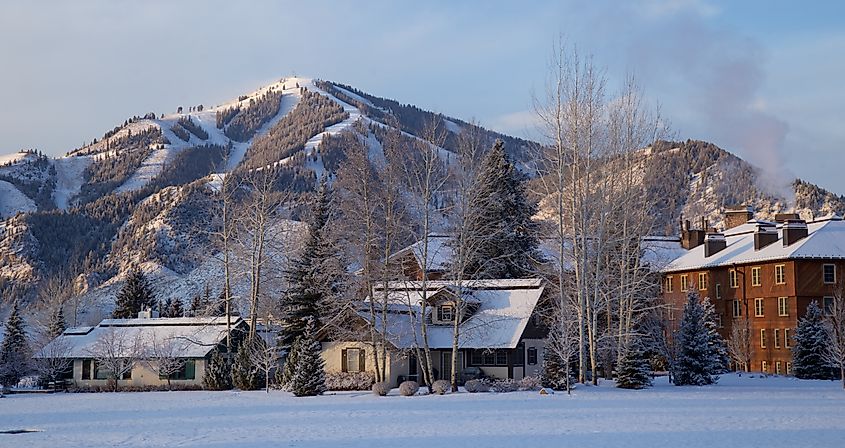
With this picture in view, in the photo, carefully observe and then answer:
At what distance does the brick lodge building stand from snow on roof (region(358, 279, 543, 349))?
34.9 feet

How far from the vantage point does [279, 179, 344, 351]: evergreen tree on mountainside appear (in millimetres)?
44344

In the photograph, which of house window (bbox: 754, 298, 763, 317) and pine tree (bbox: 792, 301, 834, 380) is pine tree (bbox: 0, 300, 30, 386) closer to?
pine tree (bbox: 792, 301, 834, 380)

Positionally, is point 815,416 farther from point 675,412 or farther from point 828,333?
point 828,333

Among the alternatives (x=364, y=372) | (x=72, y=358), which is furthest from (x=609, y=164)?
(x=72, y=358)

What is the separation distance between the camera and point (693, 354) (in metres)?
44.0

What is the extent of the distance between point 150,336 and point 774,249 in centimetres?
4065

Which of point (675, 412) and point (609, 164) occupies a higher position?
point (609, 164)

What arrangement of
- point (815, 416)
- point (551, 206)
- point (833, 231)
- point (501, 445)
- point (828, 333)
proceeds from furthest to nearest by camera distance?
point (833, 231) < point (828, 333) < point (551, 206) < point (815, 416) < point (501, 445)

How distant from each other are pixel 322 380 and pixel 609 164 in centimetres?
1743

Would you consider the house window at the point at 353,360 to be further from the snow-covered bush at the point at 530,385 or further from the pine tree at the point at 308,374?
the snow-covered bush at the point at 530,385

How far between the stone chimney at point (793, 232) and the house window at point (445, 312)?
2503 centimetres

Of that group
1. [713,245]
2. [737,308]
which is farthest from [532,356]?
[713,245]

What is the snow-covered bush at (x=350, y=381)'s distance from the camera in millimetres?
44919

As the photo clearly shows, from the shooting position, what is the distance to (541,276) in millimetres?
50688
